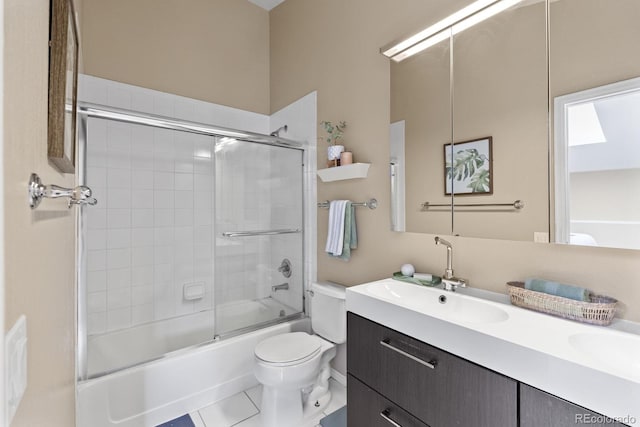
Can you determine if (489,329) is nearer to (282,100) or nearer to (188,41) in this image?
(282,100)

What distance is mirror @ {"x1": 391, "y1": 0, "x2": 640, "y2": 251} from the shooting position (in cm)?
106

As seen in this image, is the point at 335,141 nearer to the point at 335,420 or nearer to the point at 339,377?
the point at 339,377

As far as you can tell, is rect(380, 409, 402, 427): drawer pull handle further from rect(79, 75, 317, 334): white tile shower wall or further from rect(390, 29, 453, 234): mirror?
rect(79, 75, 317, 334): white tile shower wall

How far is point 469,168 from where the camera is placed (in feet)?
4.66

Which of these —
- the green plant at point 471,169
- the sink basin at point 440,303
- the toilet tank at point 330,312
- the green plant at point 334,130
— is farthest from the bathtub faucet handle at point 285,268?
the green plant at point 471,169

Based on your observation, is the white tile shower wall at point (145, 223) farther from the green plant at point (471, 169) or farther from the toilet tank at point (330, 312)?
the green plant at point (471, 169)

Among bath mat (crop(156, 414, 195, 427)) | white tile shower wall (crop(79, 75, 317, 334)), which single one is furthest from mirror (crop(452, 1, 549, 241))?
bath mat (crop(156, 414, 195, 427))

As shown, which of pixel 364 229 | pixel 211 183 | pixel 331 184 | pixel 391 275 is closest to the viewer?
pixel 391 275

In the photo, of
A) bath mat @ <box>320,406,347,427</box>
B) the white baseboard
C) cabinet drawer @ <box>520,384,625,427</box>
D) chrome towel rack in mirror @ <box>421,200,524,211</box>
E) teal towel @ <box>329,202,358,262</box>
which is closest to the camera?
cabinet drawer @ <box>520,384,625,427</box>

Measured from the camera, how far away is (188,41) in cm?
252

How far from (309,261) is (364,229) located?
0.66 meters

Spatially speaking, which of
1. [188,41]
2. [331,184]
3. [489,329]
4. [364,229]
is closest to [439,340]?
[489,329]

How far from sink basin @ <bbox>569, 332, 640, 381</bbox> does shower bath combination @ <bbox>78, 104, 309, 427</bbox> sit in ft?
5.89

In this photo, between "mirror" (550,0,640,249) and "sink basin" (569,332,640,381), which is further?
"mirror" (550,0,640,249)
